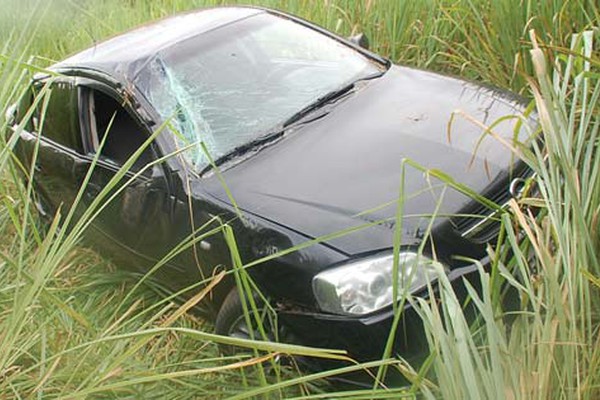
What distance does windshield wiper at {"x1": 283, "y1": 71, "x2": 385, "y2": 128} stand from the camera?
3025 mm

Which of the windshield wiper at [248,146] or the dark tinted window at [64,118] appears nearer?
the windshield wiper at [248,146]

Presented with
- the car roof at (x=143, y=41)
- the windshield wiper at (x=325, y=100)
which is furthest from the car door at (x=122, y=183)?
the windshield wiper at (x=325, y=100)

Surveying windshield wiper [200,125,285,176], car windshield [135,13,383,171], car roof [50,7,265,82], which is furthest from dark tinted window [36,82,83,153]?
windshield wiper [200,125,285,176]

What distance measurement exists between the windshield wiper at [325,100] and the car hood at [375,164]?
0.06 meters

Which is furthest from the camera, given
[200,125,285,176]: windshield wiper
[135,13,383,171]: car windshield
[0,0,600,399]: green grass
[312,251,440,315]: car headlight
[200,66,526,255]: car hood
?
[135,13,383,171]: car windshield

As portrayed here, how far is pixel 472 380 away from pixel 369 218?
0.89m

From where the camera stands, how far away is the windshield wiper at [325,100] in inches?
119

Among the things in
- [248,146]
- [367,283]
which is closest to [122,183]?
[248,146]

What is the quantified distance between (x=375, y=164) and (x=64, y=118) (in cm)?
173

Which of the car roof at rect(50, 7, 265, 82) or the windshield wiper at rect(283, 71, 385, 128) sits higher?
the car roof at rect(50, 7, 265, 82)

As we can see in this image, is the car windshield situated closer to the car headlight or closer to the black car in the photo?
the black car

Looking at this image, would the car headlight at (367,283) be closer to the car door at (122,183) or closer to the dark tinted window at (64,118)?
the car door at (122,183)

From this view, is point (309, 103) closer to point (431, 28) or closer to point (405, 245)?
point (405, 245)

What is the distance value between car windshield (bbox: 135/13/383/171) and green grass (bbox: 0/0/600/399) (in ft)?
1.98
